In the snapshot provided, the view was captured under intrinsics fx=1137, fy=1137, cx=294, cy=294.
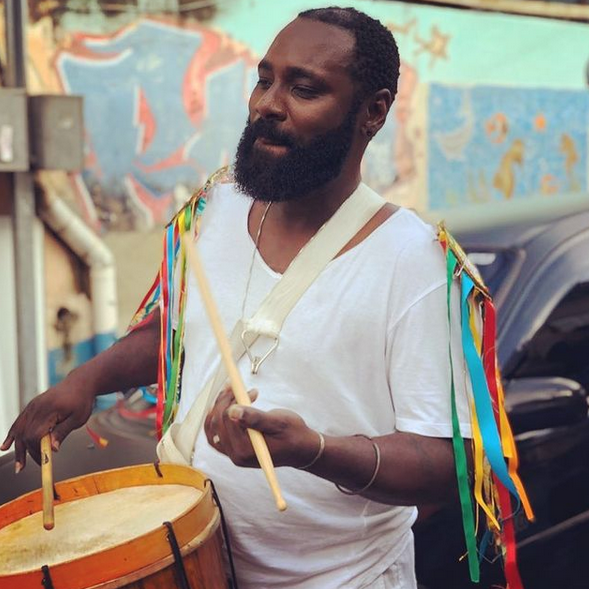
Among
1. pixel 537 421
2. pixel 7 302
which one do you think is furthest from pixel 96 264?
pixel 537 421

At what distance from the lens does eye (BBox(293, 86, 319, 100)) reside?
6.63 ft

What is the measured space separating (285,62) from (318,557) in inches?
34.9

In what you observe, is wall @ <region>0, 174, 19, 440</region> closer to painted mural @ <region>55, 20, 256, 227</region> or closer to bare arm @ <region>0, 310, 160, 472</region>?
painted mural @ <region>55, 20, 256, 227</region>

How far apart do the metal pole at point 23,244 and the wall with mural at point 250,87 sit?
0.65 meters

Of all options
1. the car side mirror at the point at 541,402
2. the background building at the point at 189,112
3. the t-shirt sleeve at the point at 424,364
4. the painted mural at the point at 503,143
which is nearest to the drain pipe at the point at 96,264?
the background building at the point at 189,112

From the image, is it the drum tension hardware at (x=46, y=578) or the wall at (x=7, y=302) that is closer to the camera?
the drum tension hardware at (x=46, y=578)

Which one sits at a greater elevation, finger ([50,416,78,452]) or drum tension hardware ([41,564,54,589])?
finger ([50,416,78,452])

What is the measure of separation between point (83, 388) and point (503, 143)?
9.03m

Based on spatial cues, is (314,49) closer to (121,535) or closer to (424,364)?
(424,364)

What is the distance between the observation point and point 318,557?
204cm

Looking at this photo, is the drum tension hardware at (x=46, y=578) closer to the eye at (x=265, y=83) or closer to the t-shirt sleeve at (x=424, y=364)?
the t-shirt sleeve at (x=424, y=364)

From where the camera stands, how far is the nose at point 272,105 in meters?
2.02

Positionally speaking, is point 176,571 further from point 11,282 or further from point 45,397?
point 11,282

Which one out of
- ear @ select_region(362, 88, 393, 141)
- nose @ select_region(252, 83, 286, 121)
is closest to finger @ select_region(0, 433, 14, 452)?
nose @ select_region(252, 83, 286, 121)
